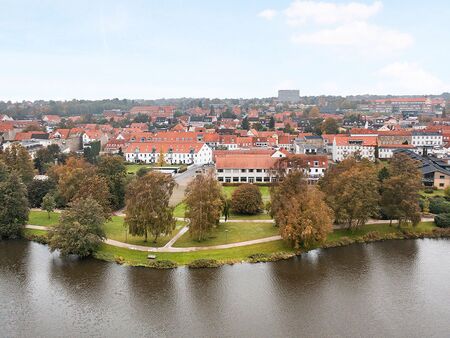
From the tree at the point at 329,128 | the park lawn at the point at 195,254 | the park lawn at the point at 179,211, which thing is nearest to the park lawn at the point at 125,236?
the park lawn at the point at 195,254

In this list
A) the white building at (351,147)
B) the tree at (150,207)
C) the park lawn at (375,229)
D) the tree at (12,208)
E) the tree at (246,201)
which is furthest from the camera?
the white building at (351,147)

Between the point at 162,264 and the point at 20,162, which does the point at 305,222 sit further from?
the point at 20,162

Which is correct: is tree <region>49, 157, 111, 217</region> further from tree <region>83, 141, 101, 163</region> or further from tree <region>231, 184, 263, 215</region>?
tree <region>83, 141, 101, 163</region>

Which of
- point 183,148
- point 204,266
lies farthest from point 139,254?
point 183,148

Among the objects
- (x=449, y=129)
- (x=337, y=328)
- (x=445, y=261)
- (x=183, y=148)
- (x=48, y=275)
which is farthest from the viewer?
(x=449, y=129)

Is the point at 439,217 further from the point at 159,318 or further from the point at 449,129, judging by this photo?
the point at 449,129

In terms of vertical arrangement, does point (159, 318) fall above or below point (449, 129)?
below

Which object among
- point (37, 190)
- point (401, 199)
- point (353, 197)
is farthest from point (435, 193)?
point (37, 190)

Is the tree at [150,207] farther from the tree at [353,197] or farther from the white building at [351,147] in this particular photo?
the white building at [351,147]
